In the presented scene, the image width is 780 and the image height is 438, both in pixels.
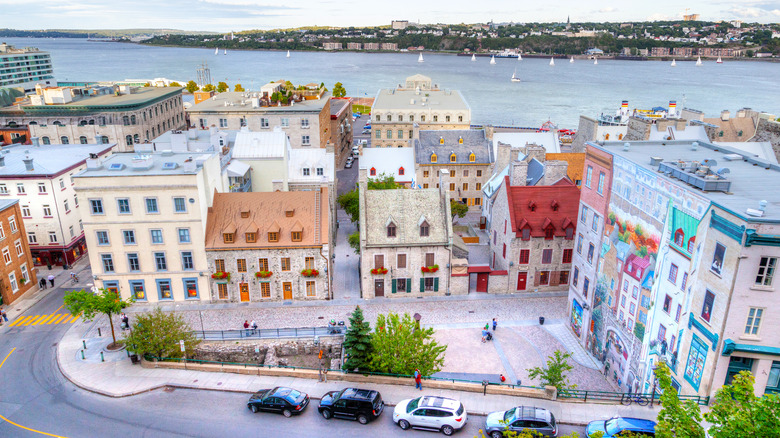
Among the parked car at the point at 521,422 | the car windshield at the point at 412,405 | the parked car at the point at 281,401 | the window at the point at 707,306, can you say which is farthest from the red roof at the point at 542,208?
the parked car at the point at 281,401

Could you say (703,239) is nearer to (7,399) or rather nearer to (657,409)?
(657,409)

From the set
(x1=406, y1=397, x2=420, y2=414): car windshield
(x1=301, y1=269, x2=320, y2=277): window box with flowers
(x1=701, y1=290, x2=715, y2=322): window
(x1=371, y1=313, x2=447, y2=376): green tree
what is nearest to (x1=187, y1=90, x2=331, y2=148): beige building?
(x1=301, y1=269, x2=320, y2=277): window box with flowers

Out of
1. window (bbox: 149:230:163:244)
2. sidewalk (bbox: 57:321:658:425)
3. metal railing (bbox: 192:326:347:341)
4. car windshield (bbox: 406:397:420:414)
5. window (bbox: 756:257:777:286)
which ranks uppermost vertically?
window (bbox: 756:257:777:286)

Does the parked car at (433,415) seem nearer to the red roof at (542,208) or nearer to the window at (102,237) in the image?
the red roof at (542,208)

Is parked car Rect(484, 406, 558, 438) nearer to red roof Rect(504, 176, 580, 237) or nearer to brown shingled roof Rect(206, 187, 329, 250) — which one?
A: red roof Rect(504, 176, 580, 237)

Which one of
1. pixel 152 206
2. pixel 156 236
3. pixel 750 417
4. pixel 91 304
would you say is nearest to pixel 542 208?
pixel 750 417

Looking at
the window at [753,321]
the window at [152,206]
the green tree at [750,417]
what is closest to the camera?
the green tree at [750,417]
